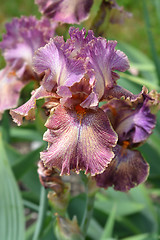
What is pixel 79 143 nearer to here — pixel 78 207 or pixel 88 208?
pixel 88 208

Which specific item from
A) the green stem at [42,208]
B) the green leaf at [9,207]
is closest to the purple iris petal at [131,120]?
the green stem at [42,208]

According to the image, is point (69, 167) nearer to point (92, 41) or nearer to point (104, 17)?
point (92, 41)

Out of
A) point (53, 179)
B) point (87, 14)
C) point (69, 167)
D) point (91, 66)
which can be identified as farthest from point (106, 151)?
point (87, 14)

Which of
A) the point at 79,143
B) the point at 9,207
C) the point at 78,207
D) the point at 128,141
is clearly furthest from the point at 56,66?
the point at 78,207

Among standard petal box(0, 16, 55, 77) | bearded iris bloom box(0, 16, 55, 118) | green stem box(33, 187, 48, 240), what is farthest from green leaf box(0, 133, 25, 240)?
standard petal box(0, 16, 55, 77)

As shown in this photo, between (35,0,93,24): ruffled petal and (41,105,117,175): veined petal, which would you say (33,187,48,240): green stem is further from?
(35,0,93,24): ruffled petal
